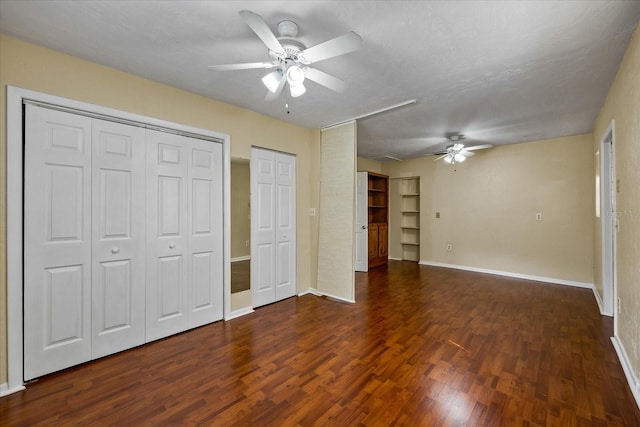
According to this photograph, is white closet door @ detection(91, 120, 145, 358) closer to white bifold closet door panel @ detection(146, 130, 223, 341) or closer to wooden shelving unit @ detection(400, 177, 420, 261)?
white bifold closet door panel @ detection(146, 130, 223, 341)

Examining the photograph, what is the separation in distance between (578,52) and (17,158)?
4.35 m

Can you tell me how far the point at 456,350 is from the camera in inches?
99.0

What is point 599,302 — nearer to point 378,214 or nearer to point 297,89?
point 378,214

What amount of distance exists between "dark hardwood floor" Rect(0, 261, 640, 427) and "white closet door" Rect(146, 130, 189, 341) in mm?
275

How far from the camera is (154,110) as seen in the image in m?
2.69

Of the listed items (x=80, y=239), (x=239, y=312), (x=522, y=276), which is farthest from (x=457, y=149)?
(x=80, y=239)

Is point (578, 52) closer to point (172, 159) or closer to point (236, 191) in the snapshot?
point (236, 191)

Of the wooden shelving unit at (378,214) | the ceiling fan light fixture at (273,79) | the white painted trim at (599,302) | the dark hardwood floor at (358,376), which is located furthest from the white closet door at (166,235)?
the white painted trim at (599,302)

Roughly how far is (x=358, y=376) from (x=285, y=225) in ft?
7.48

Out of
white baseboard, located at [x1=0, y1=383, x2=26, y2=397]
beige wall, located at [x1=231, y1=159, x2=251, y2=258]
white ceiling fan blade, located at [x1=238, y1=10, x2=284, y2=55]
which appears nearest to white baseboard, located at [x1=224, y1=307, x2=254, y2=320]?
beige wall, located at [x1=231, y1=159, x2=251, y2=258]

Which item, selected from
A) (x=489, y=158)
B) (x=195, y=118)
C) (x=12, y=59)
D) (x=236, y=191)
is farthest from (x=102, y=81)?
(x=489, y=158)

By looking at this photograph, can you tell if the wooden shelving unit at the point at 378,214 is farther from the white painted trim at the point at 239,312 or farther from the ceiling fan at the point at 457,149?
the white painted trim at the point at 239,312

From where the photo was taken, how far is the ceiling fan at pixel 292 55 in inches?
63.5

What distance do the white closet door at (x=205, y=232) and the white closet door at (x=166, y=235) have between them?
8 centimetres
